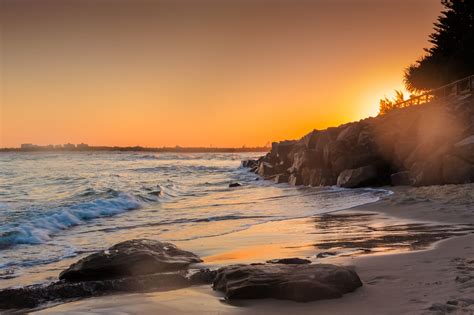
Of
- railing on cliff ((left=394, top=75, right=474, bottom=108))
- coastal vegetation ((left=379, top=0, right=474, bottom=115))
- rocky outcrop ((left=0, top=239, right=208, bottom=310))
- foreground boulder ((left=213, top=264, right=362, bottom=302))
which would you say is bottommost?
rocky outcrop ((left=0, top=239, right=208, bottom=310))

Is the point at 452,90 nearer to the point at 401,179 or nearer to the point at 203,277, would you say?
the point at 401,179

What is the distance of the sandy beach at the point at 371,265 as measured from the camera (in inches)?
184

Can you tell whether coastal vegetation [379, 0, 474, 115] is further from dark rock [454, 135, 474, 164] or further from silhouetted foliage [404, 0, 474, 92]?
dark rock [454, 135, 474, 164]

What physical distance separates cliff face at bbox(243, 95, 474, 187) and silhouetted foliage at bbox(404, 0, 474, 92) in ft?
48.4

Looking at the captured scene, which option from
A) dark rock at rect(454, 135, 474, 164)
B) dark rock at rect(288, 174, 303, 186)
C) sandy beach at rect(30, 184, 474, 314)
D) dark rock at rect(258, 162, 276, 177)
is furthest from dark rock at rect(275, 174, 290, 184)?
sandy beach at rect(30, 184, 474, 314)

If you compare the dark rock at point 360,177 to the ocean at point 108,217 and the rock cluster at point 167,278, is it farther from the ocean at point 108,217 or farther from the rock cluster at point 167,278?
the rock cluster at point 167,278

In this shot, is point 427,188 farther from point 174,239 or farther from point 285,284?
point 285,284

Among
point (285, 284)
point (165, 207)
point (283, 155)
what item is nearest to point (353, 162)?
point (165, 207)

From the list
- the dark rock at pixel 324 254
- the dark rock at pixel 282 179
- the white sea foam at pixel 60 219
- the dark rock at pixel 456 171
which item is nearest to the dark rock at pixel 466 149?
the dark rock at pixel 456 171

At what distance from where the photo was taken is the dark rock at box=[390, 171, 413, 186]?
17156mm

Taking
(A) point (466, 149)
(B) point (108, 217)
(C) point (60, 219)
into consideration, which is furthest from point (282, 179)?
(C) point (60, 219)

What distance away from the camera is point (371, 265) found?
621cm

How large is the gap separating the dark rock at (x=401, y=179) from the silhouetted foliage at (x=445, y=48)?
68.7 ft

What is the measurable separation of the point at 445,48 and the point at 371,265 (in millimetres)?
37453
